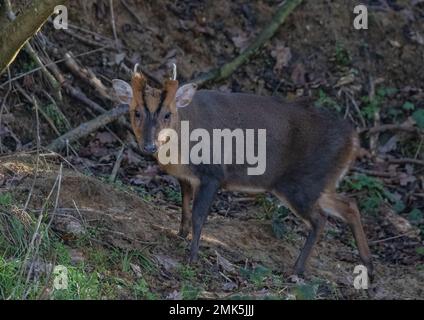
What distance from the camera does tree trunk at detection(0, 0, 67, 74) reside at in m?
7.46

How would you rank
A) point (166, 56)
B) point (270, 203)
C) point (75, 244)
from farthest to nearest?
point (166, 56)
point (270, 203)
point (75, 244)

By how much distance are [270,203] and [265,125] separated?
48.1 inches

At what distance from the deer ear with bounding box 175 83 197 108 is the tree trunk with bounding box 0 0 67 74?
1259 millimetres

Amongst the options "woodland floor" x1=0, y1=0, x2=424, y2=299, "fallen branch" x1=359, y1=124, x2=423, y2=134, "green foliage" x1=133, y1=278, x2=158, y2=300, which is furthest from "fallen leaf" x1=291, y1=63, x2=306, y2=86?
"green foliage" x1=133, y1=278, x2=158, y2=300

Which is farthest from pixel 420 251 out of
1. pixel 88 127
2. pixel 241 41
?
pixel 241 41

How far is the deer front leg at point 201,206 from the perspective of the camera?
808cm

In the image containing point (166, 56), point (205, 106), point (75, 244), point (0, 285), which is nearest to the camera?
point (0, 285)

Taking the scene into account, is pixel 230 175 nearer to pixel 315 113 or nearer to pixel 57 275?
pixel 315 113

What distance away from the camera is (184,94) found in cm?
830

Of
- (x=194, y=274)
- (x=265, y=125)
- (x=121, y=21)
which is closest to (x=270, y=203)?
(x=265, y=125)

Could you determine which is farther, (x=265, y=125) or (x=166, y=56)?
(x=166, y=56)

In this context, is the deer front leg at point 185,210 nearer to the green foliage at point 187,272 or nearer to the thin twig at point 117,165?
the green foliage at point 187,272

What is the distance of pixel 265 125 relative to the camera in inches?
350

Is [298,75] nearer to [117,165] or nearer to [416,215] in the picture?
[416,215]
